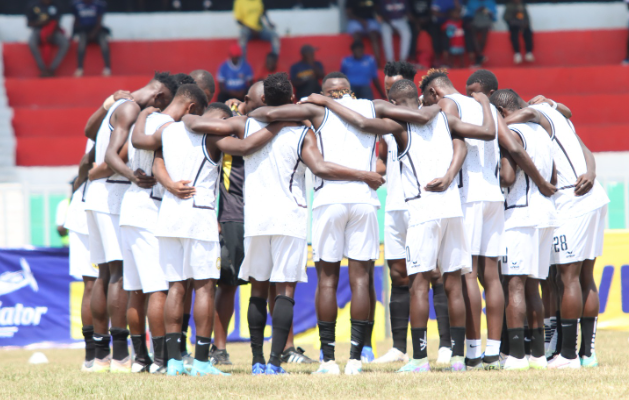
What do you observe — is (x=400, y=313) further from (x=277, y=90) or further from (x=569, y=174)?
(x=277, y=90)

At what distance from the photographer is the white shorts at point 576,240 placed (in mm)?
6473

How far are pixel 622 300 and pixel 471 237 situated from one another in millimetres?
4641

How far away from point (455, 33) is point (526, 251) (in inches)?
487

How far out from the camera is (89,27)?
17766 mm

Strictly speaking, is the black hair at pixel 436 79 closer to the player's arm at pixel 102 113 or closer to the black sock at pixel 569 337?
the black sock at pixel 569 337

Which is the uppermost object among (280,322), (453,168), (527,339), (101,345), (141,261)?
(453,168)

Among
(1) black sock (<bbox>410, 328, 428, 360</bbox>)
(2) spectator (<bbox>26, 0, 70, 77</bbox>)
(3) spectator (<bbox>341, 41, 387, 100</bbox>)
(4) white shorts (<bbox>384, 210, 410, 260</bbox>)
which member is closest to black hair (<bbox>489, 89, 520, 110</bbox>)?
(4) white shorts (<bbox>384, 210, 410, 260</bbox>)

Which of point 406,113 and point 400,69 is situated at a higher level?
point 400,69

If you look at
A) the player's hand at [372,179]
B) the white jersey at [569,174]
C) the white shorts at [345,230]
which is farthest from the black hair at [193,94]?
the white jersey at [569,174]

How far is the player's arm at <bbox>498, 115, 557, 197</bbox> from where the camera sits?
6.24 m

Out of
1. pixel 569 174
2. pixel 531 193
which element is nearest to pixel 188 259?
pixel 531 193

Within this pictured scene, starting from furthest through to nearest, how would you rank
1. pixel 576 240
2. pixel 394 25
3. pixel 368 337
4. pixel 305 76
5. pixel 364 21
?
1. pixel 364 21
2. pixel 394 25
3. pixel 305 76
4. pixel 368 337
5. pixel 576 240

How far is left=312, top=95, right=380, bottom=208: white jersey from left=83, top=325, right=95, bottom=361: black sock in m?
2.49

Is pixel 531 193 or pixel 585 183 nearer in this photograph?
pixel 531 193
